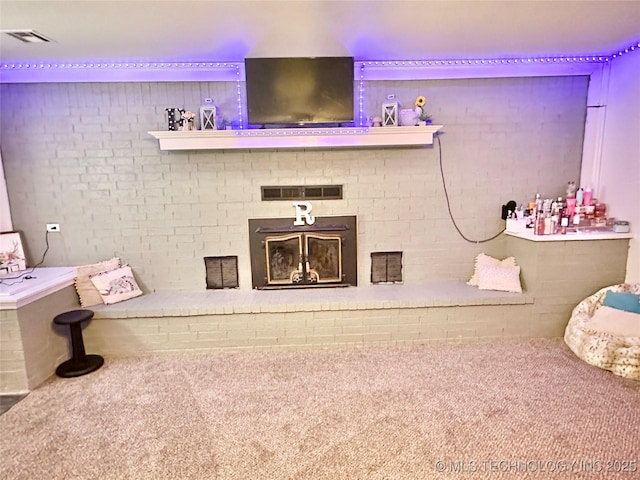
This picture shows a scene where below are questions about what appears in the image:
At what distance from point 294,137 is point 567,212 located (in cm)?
266

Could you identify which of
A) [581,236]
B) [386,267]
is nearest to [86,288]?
[386,267]

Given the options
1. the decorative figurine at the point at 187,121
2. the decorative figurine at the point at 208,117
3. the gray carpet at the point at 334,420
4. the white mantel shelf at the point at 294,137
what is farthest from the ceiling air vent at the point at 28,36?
the gray carpet at the point at 334,420

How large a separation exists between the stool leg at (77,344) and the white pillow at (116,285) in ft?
1.27

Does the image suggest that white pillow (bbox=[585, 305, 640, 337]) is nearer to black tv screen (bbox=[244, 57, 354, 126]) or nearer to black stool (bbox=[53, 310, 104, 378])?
black tv screen (bbox=[244, 57, 354, 126])

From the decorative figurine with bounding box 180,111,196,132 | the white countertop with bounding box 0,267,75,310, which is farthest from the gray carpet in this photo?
the decorative figurine with bounding box 180,111,196,132

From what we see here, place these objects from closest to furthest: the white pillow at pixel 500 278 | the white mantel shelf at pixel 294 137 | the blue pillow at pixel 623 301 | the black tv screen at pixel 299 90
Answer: the blue pillow at pixel 623 301, the black tv screen at pixel 299 90, the white mantel shelf at pixel 294 137, the white pillow at pixel 500 278

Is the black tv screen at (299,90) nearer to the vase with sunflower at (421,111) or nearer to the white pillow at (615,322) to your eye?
the vase with sunflower at (421,111)

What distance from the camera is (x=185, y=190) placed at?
3486mm

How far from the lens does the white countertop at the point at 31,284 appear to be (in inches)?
98.6

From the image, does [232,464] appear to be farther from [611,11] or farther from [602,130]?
[602,130]

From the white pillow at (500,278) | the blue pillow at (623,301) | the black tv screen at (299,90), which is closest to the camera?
the blue pillow at (623,301)

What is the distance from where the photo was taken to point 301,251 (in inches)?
140

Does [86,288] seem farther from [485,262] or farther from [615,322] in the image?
[615,322]

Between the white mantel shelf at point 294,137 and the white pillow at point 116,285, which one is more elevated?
the white mantel shelf at point 294,137
